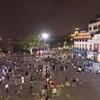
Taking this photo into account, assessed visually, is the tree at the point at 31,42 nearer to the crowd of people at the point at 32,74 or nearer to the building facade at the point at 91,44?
the building facade at the point at 91,44

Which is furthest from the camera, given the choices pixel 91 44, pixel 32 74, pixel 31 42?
pixel 31 42

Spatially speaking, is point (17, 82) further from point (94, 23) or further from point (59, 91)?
point (94, 23)

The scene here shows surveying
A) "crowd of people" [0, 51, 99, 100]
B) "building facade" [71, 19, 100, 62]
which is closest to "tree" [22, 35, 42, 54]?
"building facade" [71, 19, 100, 62]

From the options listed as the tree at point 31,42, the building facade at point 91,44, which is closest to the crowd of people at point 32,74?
the building facade at point 91,44

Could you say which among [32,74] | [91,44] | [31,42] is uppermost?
[31,42]

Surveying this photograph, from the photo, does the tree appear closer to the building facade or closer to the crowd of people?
the building facade

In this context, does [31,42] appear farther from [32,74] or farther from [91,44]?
[32,74]

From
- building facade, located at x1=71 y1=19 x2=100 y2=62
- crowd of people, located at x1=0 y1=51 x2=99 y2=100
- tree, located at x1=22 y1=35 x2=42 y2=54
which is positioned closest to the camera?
crowd of people, located at x1=0 y1=51 x2=99 y2=100

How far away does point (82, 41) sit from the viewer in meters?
68.9

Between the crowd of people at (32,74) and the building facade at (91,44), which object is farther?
the building facade at (91,44)

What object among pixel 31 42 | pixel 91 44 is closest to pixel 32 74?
pixel 91 44

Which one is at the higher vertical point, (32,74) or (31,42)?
(31,42)

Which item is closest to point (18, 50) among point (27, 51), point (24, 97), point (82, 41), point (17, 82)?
point (27, 51)

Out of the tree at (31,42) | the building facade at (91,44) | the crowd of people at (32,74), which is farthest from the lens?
the tree at (31,42)
